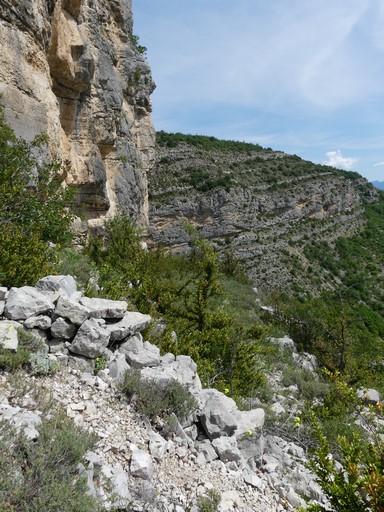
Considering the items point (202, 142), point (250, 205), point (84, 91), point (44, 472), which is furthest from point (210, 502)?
point (202, 142)

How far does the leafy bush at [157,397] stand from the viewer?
3.64 metres

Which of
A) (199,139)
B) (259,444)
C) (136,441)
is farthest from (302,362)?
(199,139)

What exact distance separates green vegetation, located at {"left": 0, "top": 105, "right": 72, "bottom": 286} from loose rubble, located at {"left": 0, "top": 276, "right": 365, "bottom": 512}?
52 centimetres

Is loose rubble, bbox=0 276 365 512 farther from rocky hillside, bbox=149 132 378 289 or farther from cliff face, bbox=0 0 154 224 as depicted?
rocky hillside, bbox=149 132 378 289

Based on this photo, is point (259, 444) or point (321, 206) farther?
point (321, 206)

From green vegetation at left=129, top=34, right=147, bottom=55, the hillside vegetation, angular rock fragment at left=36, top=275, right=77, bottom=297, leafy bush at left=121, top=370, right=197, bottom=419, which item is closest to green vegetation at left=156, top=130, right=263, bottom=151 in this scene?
the hillside vegetation

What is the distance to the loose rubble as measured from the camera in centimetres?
288

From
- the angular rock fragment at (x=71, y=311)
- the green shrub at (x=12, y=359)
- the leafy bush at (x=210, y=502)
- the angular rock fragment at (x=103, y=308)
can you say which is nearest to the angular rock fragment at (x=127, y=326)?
the angular rock fragment at (x=103, y=308)

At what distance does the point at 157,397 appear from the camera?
3713mm

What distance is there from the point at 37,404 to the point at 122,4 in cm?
1938

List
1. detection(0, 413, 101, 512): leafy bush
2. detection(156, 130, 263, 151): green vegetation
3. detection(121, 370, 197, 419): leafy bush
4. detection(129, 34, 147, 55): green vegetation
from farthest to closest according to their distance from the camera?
detection(156, 130, 263, 151): green vegetation → detection(129, 34, 147, 55): green vegetation → detection(121, 370, 197, 419): leafy bush → detection(0, 413, 101, 512): leafy bush

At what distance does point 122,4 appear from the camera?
17.0m

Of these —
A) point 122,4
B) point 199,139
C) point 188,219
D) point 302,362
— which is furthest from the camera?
point 199,139

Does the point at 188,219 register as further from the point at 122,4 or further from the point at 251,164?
the point at 122,4
